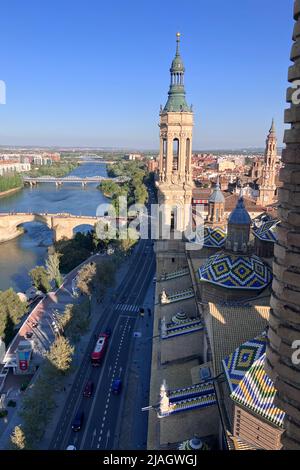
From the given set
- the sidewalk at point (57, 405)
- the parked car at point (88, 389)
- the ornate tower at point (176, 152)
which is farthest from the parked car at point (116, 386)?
the ornate tower at point (176, 152)

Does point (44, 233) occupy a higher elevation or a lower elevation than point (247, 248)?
lower

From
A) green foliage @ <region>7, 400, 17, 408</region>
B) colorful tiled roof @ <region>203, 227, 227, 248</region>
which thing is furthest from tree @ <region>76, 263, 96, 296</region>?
colorful tiled roof @ <region>203, 227, 227, 248</region>

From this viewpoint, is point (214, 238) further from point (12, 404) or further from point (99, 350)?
point (12, 404)
